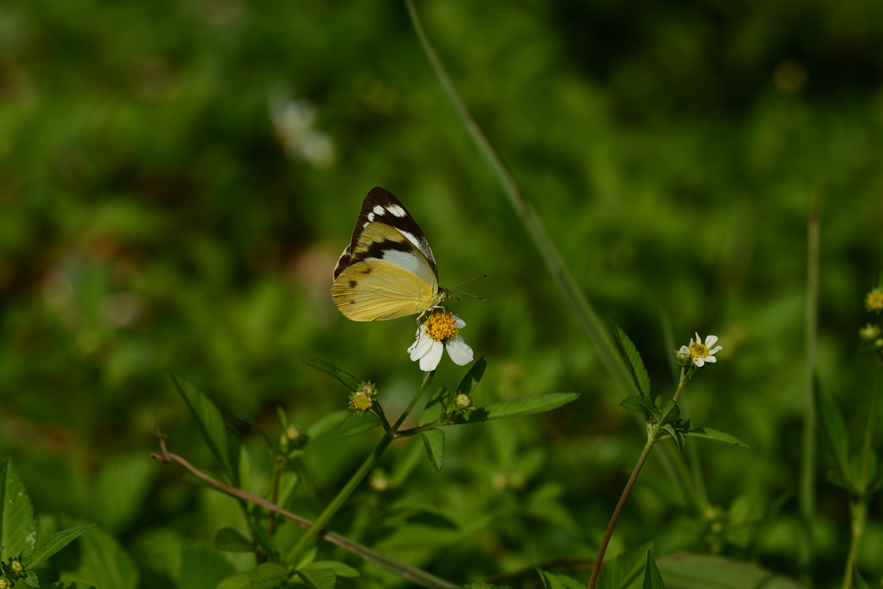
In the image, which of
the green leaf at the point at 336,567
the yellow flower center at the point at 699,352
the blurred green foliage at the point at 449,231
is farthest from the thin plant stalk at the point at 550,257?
the green leaf at the point at 336,567

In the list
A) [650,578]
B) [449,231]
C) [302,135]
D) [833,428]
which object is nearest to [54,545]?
[650,578]

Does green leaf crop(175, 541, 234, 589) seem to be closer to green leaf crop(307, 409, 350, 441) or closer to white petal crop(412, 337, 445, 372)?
green leaf crop(307, 409, 350, 441)

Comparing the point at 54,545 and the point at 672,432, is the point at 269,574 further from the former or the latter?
the point at 672,432

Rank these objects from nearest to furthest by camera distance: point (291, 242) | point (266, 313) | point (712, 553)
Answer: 1. point (712, 553)
2. point (266, 313)
3. point (291, 242)

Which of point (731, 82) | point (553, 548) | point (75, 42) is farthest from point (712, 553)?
point (75, 42)

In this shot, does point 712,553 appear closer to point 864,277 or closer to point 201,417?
point 201,417

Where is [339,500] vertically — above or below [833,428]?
below
